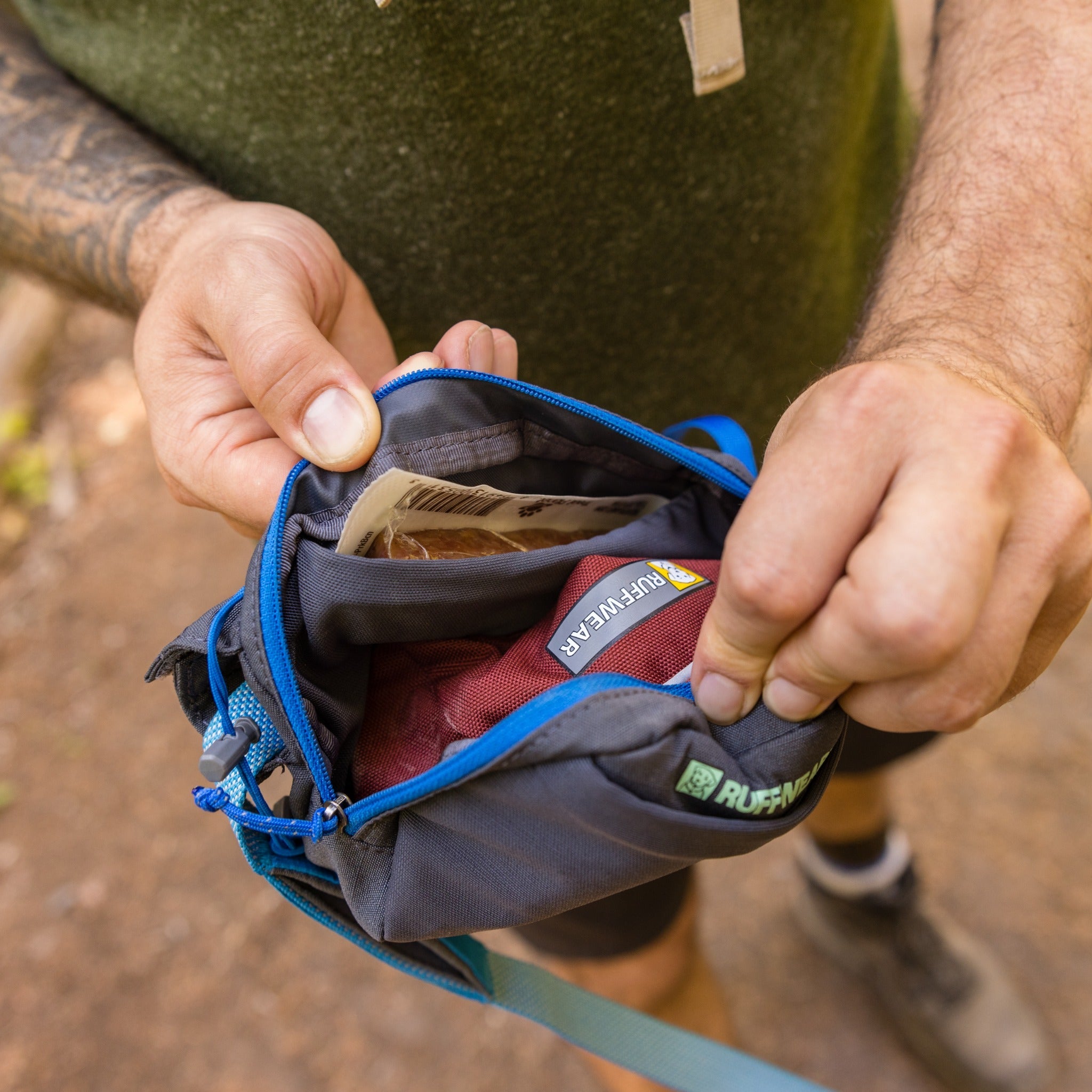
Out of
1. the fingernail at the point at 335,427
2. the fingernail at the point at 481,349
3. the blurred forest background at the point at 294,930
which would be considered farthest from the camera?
the blurred forest background at the point at 294,930

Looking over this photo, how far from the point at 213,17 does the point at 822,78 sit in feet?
2.46

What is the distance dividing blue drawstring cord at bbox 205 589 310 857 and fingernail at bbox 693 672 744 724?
0.32 m

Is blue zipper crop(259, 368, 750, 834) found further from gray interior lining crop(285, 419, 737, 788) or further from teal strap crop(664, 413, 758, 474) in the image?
teal strap crop(664, 413, 758, 474)

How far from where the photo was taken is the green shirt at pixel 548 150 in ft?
3.14

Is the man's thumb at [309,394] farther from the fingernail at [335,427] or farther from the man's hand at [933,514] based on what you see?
the man's hand at [933,514]

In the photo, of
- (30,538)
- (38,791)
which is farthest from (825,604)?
(30,538)

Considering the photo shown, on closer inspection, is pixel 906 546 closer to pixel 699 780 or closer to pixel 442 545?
pixel 699 780

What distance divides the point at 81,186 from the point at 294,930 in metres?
1.68

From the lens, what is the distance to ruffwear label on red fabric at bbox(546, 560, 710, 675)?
0.77 meters

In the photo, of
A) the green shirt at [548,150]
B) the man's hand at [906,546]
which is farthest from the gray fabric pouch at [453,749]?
the green shirt at [548,150]

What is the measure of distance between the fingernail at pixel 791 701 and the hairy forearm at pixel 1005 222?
30 cm

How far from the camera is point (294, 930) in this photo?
2.07 m

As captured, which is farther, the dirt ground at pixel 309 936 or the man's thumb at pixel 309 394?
the dirt ground at pixel 309 936

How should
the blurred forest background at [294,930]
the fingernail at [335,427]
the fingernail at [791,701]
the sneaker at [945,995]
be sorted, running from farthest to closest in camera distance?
the blurred forest background at [294,930], the sneaker at [945,995], the fingernail at [335,427], the fingernail at [791,701]
